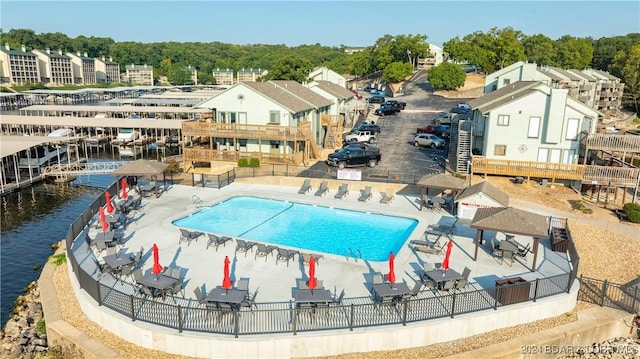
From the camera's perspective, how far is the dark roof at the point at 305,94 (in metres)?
45.5

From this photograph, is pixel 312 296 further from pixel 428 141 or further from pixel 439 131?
pixel 439 131

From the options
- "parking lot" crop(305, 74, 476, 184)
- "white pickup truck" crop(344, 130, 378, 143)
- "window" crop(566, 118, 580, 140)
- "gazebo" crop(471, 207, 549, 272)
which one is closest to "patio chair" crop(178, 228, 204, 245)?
"gazebo" crop(471, 207, 549, 272)

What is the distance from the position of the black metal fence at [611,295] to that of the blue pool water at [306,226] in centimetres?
840

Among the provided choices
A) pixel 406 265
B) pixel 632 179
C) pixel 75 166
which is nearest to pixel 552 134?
pixel 632 179

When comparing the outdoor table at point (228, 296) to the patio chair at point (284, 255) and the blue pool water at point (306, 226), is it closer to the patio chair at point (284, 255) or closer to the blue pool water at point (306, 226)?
the patio chair at point (284, 255)

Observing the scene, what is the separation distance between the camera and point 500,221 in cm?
1905

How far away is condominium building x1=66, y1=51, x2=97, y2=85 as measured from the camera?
160 m

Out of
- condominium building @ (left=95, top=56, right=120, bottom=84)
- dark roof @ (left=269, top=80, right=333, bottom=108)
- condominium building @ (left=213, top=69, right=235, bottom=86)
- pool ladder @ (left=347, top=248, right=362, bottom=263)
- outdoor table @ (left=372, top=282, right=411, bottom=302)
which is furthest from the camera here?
condominium building @ (left=213, top=69, right=235, bottom=86)

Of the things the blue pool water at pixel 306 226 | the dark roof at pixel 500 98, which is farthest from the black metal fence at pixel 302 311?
the dark roof at pixel 500 98

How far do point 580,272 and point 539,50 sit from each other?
93.7 m

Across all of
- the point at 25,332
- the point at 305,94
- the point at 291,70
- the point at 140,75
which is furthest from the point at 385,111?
the point at 140,75

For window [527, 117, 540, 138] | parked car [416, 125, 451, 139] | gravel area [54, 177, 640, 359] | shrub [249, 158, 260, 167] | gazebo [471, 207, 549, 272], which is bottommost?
gravel area [54, 177, 640, 359]

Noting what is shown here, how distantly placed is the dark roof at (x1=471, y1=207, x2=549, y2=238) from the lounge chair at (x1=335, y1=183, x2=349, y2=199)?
1278cm

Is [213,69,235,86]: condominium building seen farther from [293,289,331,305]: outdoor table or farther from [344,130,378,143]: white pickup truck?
[293,289,331,305]: outdoor table
